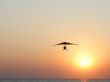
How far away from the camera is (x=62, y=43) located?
10312 cm

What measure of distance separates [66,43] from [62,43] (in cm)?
113

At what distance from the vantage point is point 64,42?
341 feet

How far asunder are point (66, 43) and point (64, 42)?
746mm

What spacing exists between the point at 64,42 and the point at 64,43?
63 centimetres

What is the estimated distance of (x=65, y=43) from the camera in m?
103

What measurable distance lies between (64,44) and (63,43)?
1.65 ft

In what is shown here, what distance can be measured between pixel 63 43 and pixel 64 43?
283 millimetres

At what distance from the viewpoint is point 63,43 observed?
339 feet

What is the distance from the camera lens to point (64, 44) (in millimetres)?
103500

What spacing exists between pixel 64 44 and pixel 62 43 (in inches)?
28.6

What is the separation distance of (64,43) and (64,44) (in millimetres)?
373

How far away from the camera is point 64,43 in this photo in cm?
10325

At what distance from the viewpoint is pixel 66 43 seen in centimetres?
10338
